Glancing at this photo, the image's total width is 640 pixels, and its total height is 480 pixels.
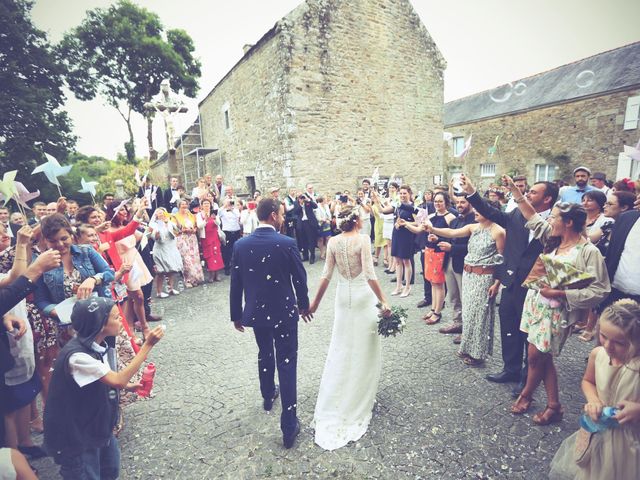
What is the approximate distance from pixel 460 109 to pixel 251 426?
98.0ft

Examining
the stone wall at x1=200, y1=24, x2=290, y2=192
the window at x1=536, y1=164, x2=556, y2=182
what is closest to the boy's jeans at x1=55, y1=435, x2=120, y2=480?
the stone wall at x1=200, y1=24, x2=290, y2=192

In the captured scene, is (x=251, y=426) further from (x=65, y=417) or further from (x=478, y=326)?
(x=478, y=326)

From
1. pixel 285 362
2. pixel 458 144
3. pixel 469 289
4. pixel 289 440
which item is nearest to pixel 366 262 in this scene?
pixel 285 362

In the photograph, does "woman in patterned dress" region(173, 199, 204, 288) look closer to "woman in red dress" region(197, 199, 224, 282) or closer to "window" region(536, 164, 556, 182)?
"woman in red dress" region(197, 199, 224, 282)

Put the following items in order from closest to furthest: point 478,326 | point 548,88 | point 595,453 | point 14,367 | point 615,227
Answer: point 595,453
point 14,367
point 615,227
point 478,326
point 548,88

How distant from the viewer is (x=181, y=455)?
9.58 feet

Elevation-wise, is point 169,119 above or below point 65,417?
above

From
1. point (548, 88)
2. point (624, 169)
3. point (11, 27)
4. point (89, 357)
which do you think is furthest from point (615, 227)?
point (11, 27)

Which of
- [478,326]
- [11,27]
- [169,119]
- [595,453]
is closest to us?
[595,453]

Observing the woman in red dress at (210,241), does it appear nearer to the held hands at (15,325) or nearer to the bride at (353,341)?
the held hands at (15,325)

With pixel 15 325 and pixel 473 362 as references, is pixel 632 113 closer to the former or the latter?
pixel 473 362

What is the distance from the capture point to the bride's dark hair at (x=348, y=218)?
10.8 feet

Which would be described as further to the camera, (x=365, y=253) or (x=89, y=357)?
(x=365, y=253)

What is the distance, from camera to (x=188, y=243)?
7.80 m
